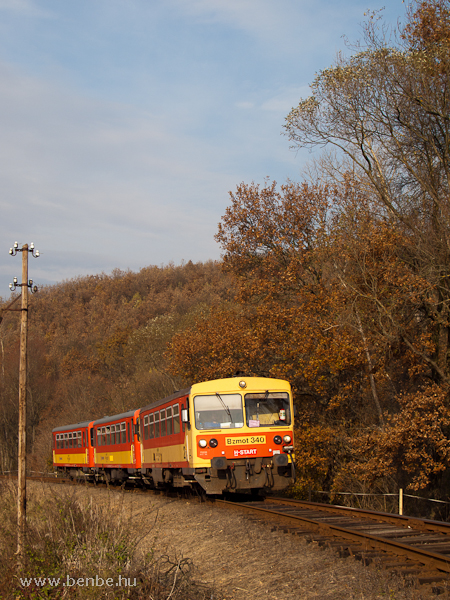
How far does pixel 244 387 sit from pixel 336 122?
1131 cm

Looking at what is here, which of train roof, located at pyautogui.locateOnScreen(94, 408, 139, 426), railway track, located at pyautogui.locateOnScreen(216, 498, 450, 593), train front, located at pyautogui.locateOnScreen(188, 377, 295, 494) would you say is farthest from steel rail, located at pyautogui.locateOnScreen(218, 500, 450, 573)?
train roof, located at pyautogui.locateOnScreen(94, 408, 139, 426)

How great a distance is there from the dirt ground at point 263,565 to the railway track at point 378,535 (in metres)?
0.21

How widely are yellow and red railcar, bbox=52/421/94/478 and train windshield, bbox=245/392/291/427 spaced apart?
1375 cm

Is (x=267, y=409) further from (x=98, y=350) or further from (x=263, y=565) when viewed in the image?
(x=98, y=350)

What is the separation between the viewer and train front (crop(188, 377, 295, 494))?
1405cm

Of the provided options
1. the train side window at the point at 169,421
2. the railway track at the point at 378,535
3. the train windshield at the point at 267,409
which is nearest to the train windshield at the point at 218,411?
the train windshield at the point at 267,409

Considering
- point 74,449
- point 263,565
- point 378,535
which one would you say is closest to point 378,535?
point 378,535

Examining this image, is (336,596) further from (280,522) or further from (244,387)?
(244,387)

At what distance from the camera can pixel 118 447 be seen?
73.7ft

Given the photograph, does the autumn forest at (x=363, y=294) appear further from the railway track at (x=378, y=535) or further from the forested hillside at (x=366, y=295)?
the railway track at (x=378, y=535)

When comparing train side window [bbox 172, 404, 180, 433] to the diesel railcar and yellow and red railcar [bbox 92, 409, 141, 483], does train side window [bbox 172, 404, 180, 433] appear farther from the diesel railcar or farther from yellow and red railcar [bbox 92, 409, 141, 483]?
yellow and red railcar [bbox 92, 409, 141, 483]

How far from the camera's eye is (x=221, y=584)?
7.53m

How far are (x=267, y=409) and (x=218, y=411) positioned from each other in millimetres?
1295

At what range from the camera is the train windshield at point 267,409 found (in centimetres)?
1470
